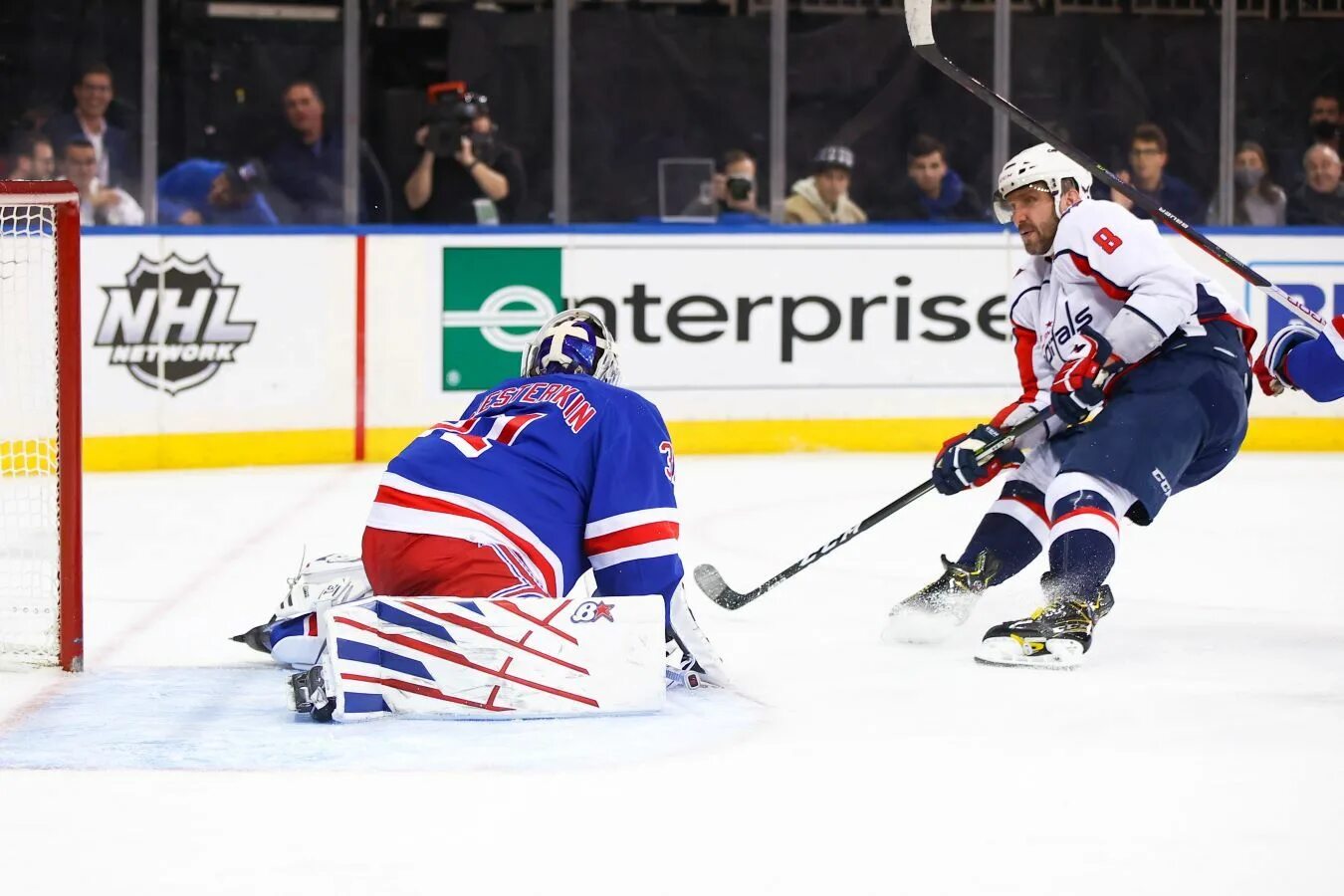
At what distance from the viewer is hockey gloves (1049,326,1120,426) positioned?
3717mm

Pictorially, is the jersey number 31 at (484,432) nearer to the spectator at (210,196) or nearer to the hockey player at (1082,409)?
the hockey player at (1082,409)

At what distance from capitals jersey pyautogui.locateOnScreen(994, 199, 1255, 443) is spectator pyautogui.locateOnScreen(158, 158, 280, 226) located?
12.6 feet

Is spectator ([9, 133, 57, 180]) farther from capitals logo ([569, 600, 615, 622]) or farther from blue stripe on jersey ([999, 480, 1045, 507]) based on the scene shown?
capitals logo ([569, 600, 615, 622])

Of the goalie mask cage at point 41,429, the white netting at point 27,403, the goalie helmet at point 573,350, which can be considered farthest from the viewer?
the white netting at point 27,403

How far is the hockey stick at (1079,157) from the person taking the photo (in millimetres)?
3979

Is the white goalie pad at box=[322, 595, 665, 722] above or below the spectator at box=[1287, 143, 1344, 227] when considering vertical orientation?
below

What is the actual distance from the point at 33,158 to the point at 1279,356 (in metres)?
4.60

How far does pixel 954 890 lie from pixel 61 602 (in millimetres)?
1823

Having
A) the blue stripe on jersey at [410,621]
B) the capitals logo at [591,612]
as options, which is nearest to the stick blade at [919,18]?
the capitals logo at [591,612]

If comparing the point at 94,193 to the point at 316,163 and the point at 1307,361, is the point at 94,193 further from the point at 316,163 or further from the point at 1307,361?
the point at 1307,361

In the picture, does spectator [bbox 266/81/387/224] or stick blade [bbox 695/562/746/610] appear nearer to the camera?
stick blade [bbox 695/562/746/610]

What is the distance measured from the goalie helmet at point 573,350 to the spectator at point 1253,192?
517 cm

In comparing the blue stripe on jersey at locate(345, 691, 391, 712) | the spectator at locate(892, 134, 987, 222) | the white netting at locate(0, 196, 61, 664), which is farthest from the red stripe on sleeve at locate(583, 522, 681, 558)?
the spectator at locate(892, 134, 987, 222)

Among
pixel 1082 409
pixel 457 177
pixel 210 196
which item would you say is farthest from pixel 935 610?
pixel 210 196
